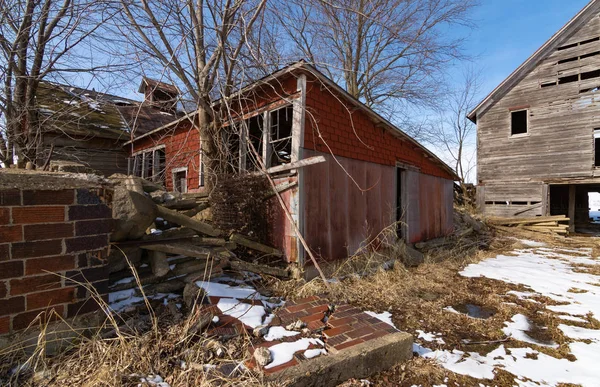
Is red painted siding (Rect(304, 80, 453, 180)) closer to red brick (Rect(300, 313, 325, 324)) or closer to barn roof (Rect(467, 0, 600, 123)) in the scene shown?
red brick (Rect(300, 313, 325, 324))

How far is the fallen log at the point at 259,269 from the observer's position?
169 inches

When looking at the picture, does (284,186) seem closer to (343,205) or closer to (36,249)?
(343,205)

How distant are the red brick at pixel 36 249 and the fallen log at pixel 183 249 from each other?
4.38 feet

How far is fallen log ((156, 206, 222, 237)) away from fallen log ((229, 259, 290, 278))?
65cm

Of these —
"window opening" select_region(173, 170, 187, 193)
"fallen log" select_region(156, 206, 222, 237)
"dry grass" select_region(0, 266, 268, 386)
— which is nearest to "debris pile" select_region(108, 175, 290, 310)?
"fallen log" select_region(156, 206, 222, 237)

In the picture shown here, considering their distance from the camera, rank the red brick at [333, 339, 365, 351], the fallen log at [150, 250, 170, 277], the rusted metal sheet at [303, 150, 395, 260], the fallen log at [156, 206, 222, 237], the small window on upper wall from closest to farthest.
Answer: the red brick at [333, 339, 365, 351] → the fallen log at [150, 250, 170, 277] → the fallen log at [156, 206, 222, 237] → the rusted metal sheet at [303, 150, 395, 260] → the small window on upper wall

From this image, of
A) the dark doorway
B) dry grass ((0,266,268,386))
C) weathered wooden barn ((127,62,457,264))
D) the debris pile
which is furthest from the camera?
the dark doorway

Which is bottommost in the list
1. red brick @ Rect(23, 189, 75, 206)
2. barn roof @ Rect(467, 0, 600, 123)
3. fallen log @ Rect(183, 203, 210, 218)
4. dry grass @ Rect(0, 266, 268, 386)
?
dry grass @ Rect(0, 266, 268, 386)

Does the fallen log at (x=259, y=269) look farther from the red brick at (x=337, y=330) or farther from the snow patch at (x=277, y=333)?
the red brick at (x=337, y=330)

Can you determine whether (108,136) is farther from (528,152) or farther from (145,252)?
(528,152)

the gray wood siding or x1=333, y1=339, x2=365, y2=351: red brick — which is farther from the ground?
the gray wood siding

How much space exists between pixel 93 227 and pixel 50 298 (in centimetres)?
58

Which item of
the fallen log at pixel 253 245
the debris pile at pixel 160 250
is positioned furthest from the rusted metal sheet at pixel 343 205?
the debris pile at pixel 160 250

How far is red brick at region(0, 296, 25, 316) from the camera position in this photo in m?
2.00
